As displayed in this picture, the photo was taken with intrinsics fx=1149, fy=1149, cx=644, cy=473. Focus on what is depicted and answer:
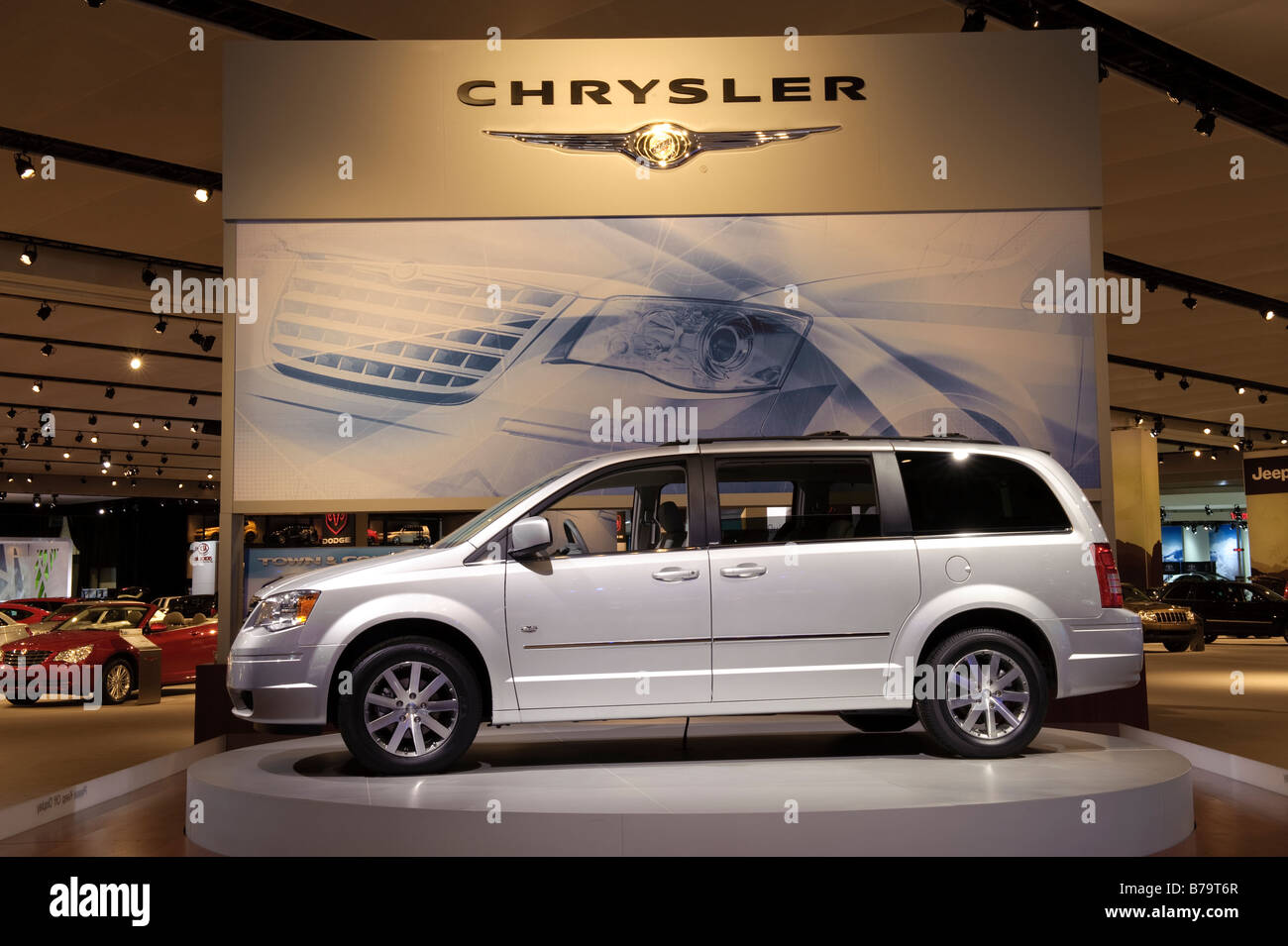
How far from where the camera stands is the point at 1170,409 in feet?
97.3

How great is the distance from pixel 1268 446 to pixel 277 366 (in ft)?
126

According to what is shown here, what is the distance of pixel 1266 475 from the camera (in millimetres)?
32344

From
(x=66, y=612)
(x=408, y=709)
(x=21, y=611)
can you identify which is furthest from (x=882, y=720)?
(x=21, y=611)

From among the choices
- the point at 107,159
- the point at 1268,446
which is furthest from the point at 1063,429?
the point at 1268,446

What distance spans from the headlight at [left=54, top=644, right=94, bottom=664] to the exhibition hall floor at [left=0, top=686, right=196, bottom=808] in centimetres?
57

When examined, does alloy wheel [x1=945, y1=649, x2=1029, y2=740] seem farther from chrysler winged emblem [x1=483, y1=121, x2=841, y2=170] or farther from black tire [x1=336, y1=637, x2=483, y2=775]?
chrysler winged emblem [x1=483, y1=121, x2=841, y2=170]

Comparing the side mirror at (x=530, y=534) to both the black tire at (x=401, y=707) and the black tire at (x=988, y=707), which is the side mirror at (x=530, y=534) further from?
the black tire at (x=988, y=707)

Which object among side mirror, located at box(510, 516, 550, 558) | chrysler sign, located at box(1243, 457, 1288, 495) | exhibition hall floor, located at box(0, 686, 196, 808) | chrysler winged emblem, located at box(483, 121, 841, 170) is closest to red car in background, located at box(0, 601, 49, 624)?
exhibition hall floor, located at box(0, 686, 196, 808)

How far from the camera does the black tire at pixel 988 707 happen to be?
5.56 metres

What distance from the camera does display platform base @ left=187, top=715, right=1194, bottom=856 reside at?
435cm

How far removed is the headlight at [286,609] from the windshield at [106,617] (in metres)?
12.6

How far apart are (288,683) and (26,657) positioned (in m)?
11.2

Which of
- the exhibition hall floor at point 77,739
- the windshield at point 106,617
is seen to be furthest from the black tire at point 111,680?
the windshield at point 106,617
